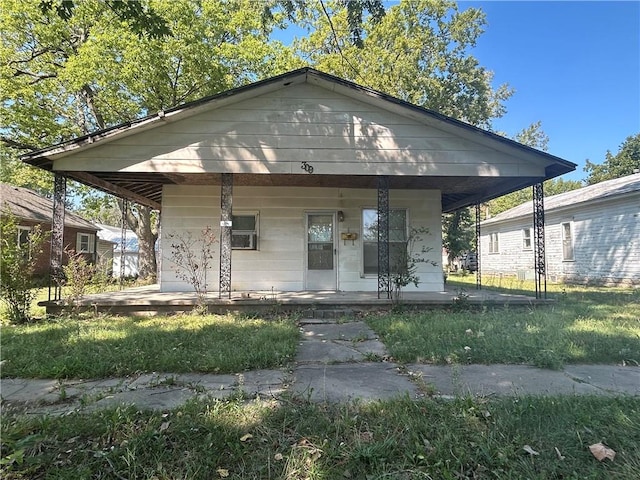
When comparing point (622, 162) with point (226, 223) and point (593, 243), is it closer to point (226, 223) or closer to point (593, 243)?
point (593, 243)

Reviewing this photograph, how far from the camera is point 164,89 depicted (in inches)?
578

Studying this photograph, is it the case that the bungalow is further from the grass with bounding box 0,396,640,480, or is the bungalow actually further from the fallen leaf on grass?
the fallen leaf on grass

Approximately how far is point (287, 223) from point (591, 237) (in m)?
12.4

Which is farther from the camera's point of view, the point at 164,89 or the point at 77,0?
the point at 164,89

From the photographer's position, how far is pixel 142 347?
4312 millimetres

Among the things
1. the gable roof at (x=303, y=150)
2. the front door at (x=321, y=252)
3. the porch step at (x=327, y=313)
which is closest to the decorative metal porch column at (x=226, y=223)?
the gable roof at (x=303, y=150)

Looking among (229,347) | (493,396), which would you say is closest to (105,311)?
(229,347)

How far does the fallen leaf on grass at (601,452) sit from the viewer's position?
2.03m

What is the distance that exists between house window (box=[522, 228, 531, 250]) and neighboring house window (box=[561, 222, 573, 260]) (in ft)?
6.84

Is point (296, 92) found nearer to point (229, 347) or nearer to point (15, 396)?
point (229, 347)

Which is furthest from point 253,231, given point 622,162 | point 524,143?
point 622,162

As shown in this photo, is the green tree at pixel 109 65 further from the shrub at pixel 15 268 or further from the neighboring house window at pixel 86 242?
the shrub at pixel 15 268

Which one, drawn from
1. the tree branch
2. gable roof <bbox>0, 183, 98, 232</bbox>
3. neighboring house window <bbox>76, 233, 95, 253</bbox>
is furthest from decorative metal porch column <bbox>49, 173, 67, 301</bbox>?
neighboring house window <bbox>76, 233, 95, 253</bbox>

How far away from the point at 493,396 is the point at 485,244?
71.9 feet
